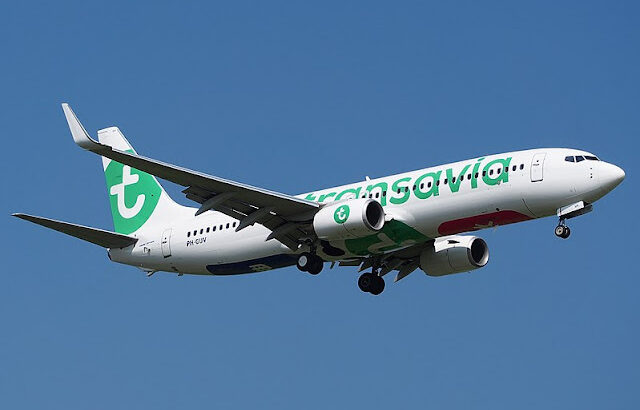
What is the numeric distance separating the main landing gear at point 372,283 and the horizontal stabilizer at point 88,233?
31.4 ft

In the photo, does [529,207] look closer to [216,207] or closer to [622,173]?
[622,173]

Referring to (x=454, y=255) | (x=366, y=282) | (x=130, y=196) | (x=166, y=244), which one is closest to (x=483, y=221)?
(x=454, y=255)

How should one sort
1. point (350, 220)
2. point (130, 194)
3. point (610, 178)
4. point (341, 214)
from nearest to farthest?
point (610, 178)
point (350, 220)
point (341, 214)
point (130, 194)

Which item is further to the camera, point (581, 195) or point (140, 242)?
point (140, 242)

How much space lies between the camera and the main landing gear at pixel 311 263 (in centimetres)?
4738

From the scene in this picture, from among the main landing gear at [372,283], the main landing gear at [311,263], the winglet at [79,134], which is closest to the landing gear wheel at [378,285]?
the main landing gear at [372,283]

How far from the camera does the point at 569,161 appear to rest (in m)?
44.1

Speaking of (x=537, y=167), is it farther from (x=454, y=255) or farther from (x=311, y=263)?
(x=311, y=263)

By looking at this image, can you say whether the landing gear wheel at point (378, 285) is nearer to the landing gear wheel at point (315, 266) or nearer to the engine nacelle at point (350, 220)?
the landing gear wheel at point (315, 266)

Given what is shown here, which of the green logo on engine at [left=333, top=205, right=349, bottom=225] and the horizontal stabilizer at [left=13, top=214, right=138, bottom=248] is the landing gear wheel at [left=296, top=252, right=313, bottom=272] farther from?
the horizontal stabilizer at [left=13, top=214, right=138, bottom=248]

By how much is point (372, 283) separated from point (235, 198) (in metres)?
7.91

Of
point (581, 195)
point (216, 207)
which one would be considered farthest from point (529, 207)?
point (216, 207)

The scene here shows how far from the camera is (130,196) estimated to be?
56.3 meters

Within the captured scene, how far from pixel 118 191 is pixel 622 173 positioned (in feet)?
77.7
